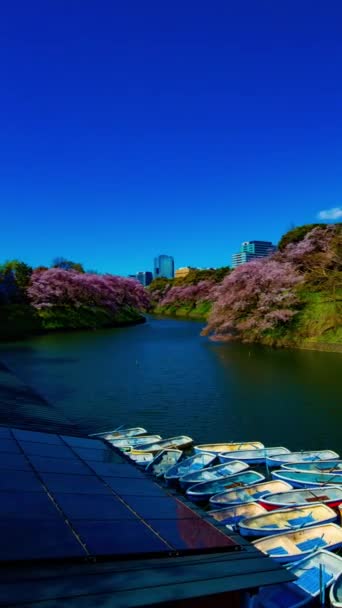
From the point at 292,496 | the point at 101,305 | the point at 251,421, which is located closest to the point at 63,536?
the point at 292,496

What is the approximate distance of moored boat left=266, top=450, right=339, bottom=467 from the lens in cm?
1488

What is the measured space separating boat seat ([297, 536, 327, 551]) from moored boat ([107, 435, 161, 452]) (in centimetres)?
780

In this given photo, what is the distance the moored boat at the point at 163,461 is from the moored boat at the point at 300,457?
3.31 metres

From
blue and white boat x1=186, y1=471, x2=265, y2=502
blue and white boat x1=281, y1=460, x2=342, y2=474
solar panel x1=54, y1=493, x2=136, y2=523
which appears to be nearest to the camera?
solar panel x1=54, y1=493, x2=136, y2=523

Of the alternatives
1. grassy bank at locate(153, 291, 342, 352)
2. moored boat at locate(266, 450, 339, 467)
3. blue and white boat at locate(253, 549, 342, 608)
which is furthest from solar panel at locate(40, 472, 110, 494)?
grassy bank at locate(153, 291, 342, 352)

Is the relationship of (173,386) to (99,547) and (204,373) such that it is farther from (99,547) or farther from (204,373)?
(99,547)

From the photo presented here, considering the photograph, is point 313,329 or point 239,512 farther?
point 313,329

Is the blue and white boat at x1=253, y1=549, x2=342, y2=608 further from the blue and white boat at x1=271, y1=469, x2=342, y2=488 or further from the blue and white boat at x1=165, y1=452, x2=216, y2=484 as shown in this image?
the blue and white boat at x1=165, y1=452, x2=216, y2=484

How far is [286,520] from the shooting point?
426 inches

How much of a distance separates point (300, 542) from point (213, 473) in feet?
15.6

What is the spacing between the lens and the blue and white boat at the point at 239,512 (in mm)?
10883

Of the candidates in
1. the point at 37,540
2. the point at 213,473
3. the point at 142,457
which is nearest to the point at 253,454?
the point at 213,473

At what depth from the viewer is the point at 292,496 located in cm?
1207

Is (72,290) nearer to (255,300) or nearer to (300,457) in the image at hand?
(255,300)
